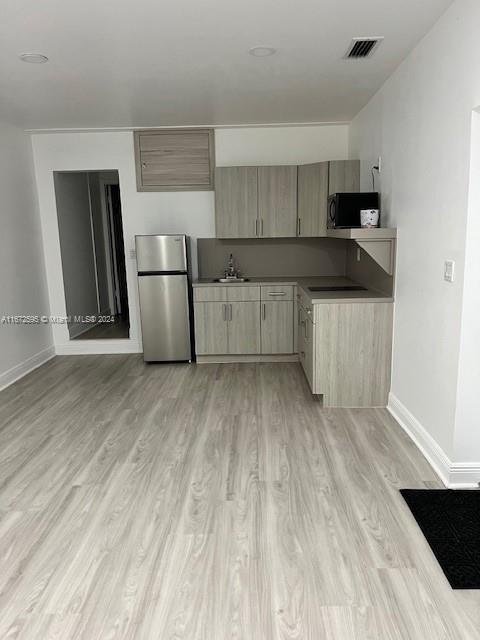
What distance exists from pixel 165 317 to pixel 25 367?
155 cm

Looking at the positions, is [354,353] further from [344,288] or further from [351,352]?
[344,288]

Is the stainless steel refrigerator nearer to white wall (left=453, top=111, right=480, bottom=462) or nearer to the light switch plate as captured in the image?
the light switch plate

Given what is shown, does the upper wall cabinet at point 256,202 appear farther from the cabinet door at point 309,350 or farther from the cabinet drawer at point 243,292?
the cabinet door at point 309,350

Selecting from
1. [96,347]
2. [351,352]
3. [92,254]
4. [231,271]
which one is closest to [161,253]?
[231,271]

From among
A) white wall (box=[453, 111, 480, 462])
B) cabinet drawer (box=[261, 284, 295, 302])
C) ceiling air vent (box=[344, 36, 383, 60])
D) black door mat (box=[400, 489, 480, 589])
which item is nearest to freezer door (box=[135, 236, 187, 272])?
cabinet drawer (box=[261, 284, 295, 302])

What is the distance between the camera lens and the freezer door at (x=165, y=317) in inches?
193

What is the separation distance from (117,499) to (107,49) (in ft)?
8.83

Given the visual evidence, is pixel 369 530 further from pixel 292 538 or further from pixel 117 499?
pixel 117 499

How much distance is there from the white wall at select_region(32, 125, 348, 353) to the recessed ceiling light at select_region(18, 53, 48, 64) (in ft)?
6.97

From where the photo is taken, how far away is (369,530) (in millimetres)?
2152

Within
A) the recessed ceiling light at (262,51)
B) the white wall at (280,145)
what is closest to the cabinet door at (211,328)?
the white wall at (280,145)

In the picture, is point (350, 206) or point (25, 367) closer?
point (350, 206)

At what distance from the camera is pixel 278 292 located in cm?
485

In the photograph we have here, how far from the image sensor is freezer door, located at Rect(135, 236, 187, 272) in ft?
15.8
